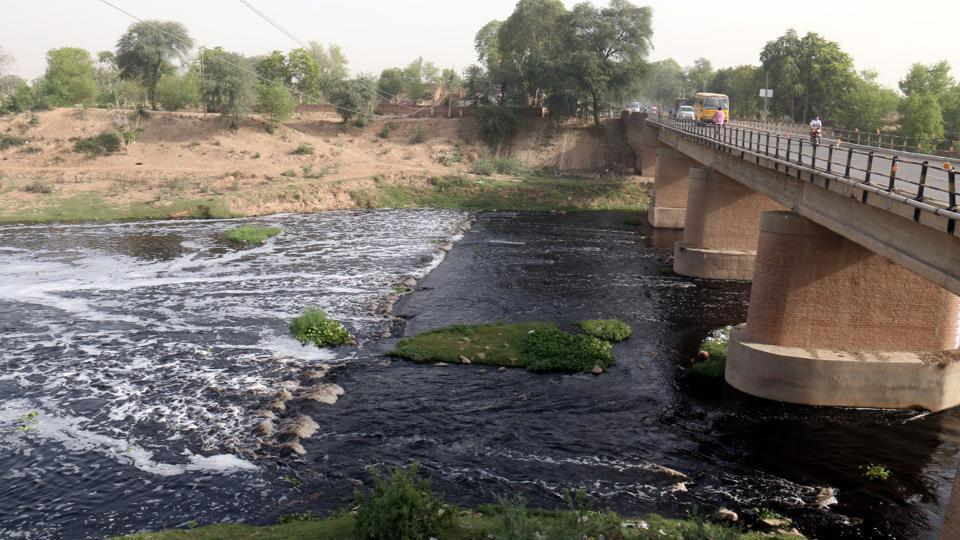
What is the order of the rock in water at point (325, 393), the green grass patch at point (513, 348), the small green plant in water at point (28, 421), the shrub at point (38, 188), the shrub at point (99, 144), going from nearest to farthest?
the small green plant in water at point (28, 421) < the rock in water at point (325, 393) < the green grass patch at point (513, 348) < the shrub at point (38, 188) < the shrub at point (99, 144)

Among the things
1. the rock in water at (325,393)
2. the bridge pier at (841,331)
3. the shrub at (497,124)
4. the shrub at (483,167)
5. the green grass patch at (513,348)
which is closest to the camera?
the rock in water at (325,393)

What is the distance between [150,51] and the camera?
266 feet

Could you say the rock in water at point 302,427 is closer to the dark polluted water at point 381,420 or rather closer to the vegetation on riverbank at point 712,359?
the dark polluted water at point 381,420

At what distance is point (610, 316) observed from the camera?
29.2 metres

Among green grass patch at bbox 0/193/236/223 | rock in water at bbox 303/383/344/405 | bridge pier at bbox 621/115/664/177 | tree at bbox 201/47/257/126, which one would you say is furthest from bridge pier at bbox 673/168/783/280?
tree at bbox 201/47/257/126

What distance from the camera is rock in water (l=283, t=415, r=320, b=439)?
1792cm

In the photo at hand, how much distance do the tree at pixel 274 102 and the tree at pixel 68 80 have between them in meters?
28.3

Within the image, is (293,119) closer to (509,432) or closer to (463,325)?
(463,325)

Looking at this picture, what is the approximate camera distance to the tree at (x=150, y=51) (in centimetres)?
8156

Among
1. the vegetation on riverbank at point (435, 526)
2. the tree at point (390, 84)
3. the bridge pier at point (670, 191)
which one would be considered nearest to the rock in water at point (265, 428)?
the vegetation on riverbank at point (435, 526)

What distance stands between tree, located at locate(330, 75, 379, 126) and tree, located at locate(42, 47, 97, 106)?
34762mm

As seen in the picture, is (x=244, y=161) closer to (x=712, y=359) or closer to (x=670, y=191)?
(x=670, y=191)

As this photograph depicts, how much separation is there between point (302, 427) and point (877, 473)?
13.9m

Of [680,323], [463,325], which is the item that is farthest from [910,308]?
[463,325]
